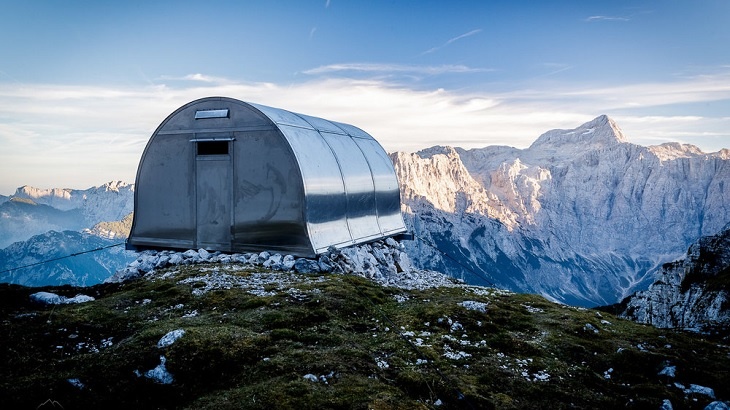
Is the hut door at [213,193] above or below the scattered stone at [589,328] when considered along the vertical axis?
above

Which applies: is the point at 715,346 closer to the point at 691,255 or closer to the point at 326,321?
the point at 691,255

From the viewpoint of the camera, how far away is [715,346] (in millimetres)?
17547

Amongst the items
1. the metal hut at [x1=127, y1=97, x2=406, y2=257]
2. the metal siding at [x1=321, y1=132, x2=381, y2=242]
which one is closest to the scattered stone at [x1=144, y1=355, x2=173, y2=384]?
the metal hut at [x1=127, y1=97, x2=406, y2=257]

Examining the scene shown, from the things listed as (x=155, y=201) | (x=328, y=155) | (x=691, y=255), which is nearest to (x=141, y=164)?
(x=155, y=201)

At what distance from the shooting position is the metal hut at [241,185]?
28.1m

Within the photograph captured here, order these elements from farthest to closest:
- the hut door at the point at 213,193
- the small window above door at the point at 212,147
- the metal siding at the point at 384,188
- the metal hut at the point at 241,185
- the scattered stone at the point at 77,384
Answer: the metal siding at the point at 384,188
the small window above door at the point at 212,147
the hut door at the point at 213,193
the metal hut at the point at 241,185
the scattered stone at the point at 77,384

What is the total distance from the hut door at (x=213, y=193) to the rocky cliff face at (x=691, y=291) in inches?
993

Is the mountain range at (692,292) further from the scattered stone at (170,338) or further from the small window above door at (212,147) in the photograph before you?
the small window above door at (212,147)

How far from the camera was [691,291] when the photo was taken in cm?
2544

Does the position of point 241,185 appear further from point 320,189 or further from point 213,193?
point 320,189

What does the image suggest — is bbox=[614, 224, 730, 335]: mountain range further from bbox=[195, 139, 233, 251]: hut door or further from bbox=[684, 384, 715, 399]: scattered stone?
bbox=[195, 139, 233, 251]: hut door

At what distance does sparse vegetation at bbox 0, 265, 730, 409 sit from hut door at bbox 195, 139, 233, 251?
8.00 meters

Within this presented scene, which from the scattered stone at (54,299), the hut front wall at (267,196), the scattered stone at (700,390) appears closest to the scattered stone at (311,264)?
the hut front wall at (267,196)

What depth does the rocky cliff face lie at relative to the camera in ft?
74.8
